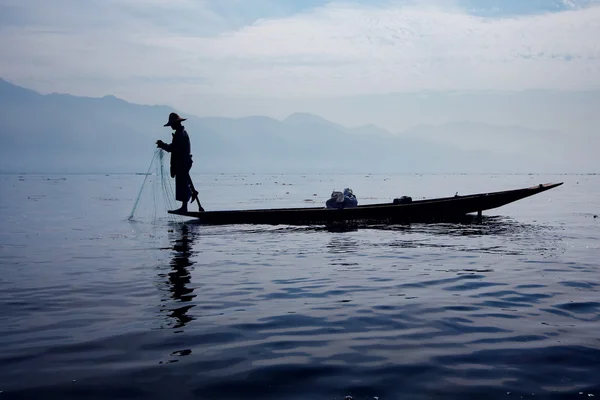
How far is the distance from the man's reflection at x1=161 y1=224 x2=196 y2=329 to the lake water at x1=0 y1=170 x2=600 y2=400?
64 millimetres

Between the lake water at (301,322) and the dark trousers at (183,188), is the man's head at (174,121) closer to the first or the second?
the dark trousers at (183,188)

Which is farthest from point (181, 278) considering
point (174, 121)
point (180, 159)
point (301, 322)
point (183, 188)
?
point (174, 121)

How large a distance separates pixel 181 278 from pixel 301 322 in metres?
4.14

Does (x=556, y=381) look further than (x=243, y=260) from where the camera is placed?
No

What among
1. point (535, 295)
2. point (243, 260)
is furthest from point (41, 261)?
point (535, 295)

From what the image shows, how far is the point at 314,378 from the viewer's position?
543 centimetres

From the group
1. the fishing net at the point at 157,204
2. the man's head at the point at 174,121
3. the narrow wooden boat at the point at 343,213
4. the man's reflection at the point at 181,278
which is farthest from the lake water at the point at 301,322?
the man's head at the point at 174,121

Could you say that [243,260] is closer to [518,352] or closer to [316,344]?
[316,344]

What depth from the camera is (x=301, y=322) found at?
748cm

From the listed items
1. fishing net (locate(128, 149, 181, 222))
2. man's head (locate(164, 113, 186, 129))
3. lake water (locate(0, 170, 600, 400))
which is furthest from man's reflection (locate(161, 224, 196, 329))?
man's head (locate(164, 113, 186, 129))

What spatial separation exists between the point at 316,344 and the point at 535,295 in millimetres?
4490

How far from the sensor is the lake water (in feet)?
17.5

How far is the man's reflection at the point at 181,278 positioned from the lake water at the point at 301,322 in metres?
0.06

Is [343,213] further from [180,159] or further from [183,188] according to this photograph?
[180,159]
